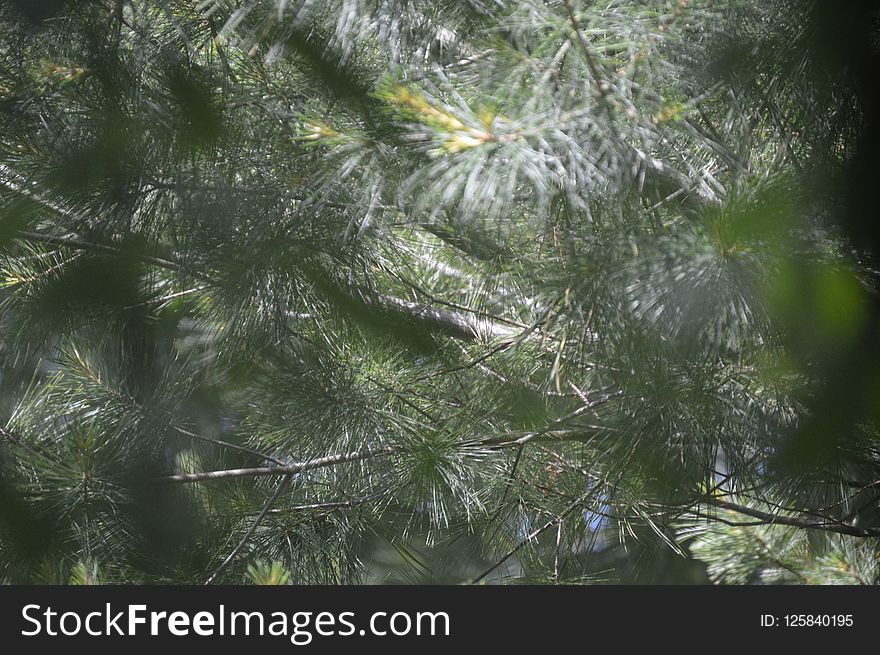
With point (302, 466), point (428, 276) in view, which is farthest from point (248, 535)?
point (428, 276)

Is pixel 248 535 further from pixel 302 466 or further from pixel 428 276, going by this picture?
pixel 428 276

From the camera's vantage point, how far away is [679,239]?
1.50ft

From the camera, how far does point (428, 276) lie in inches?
31.0

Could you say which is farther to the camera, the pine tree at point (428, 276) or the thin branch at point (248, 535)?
the thin branch at point (248, 535)

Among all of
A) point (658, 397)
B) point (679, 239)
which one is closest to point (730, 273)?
point (679, 239)

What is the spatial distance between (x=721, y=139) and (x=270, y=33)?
0.36 m

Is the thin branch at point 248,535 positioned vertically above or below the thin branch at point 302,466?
below

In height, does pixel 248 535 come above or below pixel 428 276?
below

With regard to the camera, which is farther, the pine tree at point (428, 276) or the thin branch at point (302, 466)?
the thin branch at point (302, 466)

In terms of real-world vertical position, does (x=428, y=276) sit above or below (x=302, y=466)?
above

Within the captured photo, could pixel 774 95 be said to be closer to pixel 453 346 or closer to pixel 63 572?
pixel 453 346

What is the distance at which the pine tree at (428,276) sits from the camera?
467 millimetres

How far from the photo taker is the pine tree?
0.47m

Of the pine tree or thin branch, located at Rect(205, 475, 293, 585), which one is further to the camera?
thin branch, located at Rect(205, 475, 293, 585)
